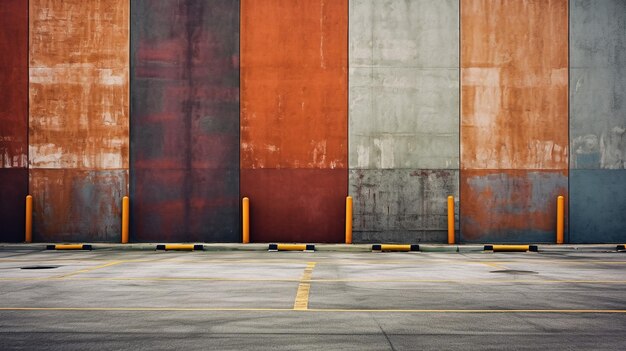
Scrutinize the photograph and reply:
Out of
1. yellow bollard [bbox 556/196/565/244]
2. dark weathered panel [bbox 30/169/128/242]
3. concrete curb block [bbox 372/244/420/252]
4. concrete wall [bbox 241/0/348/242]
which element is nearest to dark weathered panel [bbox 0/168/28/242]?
dark weathered panel [bbox 30/169/128/242]

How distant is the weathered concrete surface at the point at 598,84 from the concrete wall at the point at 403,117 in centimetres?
356

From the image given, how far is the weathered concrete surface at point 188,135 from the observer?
1892 centimetres

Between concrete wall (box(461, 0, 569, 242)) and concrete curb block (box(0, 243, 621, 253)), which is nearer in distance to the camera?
concrete curb block (box(0, 243, 621, 253))

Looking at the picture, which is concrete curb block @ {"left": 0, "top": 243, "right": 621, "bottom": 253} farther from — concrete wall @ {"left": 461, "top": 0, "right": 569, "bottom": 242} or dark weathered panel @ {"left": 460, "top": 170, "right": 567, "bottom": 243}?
concrete wall @ {"left": 461, "top": 0, "right": 569, "bottom": 242}

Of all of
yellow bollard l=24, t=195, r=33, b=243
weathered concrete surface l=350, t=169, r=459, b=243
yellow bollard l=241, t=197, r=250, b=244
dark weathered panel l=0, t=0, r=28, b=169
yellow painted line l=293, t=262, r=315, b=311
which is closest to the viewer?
yellow painted line l=293, t=262, r=315, b=311

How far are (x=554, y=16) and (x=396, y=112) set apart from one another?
5.51 meters

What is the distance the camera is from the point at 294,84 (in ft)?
62.4

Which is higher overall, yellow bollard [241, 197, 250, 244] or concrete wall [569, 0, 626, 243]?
concrete wall [569, 0, 626, 243]

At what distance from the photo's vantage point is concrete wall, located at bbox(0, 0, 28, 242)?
747 inches

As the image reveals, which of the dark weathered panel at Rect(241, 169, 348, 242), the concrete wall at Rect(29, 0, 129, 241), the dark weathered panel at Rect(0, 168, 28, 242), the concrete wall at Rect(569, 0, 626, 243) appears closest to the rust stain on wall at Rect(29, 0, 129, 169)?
the concrete wall at Rect(29, 0, 129, 241)

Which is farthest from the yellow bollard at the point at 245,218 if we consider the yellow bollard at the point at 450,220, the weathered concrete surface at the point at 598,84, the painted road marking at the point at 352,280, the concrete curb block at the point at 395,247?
the weathered concrete surface at the point at 598,84

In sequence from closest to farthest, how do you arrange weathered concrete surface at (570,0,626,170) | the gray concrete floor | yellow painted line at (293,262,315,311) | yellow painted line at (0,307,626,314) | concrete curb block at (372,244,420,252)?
the gray concrete floor
yellow painted line at (0,307,626,314)
yellow painted line at (293,262,315,311)
concrete curb block at (372,244,420,252)
weathered concrete surface at (570,0,626,170)

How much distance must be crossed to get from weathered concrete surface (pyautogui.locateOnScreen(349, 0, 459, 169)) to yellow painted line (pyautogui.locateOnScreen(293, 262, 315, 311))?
721 cm

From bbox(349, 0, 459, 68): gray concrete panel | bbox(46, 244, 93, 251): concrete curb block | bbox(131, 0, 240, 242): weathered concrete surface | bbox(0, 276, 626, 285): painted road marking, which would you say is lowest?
bbox(46, 244, 93, 251): concrete curb block
